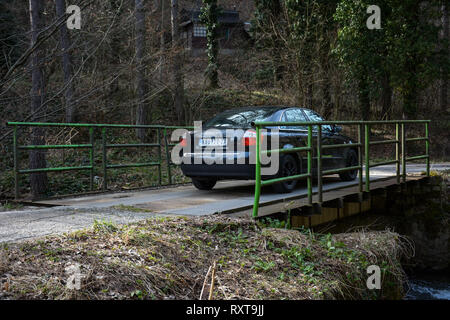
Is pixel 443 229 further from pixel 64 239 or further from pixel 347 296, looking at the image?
pixel 64 239

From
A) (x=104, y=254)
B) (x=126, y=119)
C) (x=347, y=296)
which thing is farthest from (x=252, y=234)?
(x=126, y=119)

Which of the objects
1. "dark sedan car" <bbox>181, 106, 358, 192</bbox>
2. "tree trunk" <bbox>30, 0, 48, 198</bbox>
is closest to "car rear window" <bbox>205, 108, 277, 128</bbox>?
"dark sedan car" <bbox>181, 106, 358, 192</bbox>

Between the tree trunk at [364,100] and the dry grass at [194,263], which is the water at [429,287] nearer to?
the dry grass at [194,263]

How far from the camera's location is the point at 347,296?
18.2ft

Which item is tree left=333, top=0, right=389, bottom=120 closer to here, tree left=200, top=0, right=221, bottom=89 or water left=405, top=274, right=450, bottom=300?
tree left=200, top=0, right=221, bottom=89

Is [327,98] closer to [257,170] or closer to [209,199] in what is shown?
[209,199]

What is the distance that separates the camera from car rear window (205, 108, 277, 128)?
9.58 metres

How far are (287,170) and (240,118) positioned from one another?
1.33 m

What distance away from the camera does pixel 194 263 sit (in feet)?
17.0

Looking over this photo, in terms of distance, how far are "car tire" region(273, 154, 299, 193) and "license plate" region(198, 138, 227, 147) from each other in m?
1.16

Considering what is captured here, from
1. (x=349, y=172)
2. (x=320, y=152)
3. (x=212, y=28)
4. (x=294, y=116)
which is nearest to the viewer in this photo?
(x=320, y=152)

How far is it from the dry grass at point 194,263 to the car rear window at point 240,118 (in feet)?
10.7

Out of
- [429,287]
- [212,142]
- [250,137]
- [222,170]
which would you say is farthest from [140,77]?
[429,287]

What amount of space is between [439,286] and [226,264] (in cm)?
719
